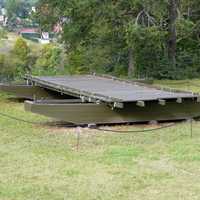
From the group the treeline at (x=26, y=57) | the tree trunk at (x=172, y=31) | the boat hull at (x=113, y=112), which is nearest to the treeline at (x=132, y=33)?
the tree trunk at (x=172, y=31)

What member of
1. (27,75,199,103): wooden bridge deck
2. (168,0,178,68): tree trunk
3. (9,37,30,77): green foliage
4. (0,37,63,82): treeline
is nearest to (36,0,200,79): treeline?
(168,0,178,68): tree trunk

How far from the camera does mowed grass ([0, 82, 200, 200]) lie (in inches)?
219

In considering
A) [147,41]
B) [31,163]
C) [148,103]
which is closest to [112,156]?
[31,163]

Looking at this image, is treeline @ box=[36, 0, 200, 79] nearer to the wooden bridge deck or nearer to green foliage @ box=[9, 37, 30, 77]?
the wooden bridge deck

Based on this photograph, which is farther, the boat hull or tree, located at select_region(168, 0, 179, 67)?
tree, located at select_region(168, 0, 179, 67)

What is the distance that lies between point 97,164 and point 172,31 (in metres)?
11.1

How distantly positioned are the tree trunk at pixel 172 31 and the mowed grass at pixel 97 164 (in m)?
8.00

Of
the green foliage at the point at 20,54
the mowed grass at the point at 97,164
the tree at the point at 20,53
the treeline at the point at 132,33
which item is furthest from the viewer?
the tree at the point at 20,53

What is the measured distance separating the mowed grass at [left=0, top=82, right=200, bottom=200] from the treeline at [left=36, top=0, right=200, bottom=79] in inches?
265

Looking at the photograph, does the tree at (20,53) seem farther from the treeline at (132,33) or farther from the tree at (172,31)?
the tree at (172,31)

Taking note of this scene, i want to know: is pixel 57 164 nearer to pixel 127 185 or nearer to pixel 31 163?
pixel 31 163

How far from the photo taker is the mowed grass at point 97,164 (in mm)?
5562

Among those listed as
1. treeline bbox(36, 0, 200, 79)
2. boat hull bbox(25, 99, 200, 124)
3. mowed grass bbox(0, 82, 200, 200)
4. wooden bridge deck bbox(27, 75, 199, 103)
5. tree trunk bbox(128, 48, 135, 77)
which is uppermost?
treeline bbox(36, 0, 200, 79)

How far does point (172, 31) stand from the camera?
1711 centimetres
